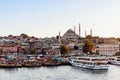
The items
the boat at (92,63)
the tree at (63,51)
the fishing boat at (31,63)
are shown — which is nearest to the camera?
the boat at (92,63)

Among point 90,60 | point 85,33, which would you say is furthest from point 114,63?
point 85,33

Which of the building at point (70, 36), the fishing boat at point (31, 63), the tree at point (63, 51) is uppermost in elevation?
the building at point (70, 36)

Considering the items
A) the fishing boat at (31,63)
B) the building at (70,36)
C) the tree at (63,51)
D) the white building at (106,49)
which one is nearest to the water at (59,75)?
the fishing boat at (31,63)

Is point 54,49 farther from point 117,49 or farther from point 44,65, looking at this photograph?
point 44,65

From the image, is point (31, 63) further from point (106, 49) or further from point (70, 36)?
point (70, 36)

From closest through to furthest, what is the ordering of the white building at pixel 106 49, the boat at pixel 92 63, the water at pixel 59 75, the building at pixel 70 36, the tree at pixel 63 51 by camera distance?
the water at pixel 59 75 → the boat at pixel 92 63 → the tree at pixel 63 51 → the white building at pixel 106 49 → the building at pixel 70 36

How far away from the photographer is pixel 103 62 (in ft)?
79.6

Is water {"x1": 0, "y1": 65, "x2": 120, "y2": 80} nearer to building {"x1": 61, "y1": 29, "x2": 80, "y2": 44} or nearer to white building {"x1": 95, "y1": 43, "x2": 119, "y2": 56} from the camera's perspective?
white building {"x1": 95, "y1": 43, "x2": 119, "y2": 56}

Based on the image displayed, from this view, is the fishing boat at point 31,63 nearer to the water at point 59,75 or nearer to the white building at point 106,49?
the water at point 59,75

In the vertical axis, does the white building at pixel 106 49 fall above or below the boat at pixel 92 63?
above

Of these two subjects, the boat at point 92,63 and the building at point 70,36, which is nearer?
the boat at point 92,63

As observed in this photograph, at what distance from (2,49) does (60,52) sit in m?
6.41

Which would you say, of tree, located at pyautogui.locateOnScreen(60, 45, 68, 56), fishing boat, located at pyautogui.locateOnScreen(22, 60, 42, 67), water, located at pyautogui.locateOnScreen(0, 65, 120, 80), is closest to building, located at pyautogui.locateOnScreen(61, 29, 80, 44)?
tree, located at pyautogui.locateOnScreen(60, 45, 68, 56)

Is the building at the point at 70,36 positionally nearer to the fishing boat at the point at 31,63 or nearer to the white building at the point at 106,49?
the white building at the point at 106,49
